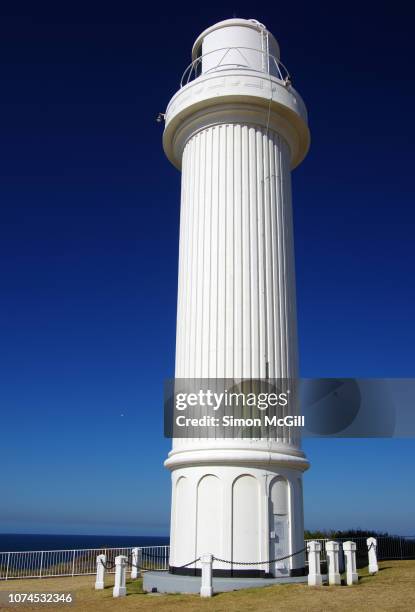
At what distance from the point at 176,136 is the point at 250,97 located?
3.25m

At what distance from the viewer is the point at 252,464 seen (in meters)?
15.4

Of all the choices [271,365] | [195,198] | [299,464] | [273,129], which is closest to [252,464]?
[299,464]

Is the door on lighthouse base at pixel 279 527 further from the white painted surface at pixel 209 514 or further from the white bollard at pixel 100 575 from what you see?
the white bollard at pixel 100 575

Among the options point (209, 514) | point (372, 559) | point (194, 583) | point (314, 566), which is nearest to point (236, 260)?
point (209, 514)

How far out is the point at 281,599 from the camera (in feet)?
41.1

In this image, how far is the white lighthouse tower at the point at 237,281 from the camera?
15.3 metres

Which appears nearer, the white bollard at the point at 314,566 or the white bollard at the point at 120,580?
the white bollard at the point at 314,566

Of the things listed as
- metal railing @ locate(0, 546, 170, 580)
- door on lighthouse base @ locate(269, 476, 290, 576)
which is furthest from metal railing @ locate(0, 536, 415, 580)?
door on lighthouse base @ locate(269, 476, 290, 576)

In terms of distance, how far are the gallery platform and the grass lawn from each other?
0.35 m

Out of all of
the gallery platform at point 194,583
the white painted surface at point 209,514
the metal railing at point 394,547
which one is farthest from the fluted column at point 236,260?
the metal railing at point 394,547

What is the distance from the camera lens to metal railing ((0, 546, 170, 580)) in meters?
20.7

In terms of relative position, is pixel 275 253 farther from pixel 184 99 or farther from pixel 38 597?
pixel 38 597

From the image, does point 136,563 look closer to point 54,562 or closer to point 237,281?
point 54,562

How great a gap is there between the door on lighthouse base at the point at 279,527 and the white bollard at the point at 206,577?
2.00 m
